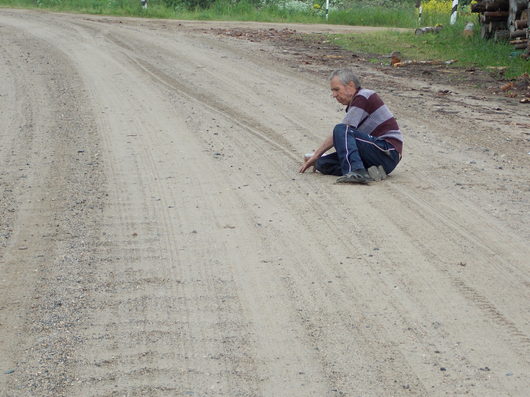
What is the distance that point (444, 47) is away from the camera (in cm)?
1897

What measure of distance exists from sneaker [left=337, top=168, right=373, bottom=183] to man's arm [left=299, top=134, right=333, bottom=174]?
353 mm

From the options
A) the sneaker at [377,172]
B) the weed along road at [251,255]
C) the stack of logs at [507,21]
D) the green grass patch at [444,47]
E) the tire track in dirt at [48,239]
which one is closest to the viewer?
the weed along road at [251,255]

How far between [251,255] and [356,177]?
83.9 inches

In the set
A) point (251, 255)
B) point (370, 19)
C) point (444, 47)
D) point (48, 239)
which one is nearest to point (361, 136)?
point (251, 255)

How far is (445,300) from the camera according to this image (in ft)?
17.6

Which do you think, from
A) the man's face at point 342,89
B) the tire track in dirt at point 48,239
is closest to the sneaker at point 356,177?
the man's face at point 342,89

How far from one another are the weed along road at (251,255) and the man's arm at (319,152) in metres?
0.11

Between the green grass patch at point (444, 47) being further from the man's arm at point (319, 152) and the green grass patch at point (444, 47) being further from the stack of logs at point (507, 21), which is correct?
the man's arm at point (319, 152)

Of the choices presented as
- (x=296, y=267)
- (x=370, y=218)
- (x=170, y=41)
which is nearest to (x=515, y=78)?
(x=170, y=41)

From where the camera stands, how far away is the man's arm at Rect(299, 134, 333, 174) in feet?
26.8

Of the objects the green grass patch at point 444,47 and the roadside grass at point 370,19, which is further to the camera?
the roadside grass at point 370,19

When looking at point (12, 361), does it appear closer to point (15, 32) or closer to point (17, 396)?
point (17, 396)

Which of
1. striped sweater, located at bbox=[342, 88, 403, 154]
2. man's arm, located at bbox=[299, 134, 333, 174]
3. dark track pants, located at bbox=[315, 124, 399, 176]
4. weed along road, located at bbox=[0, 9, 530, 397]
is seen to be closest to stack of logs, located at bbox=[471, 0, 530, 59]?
weed along road, located at bbox=[0, 9, 530, 397]

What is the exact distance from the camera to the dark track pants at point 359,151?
801 cm
